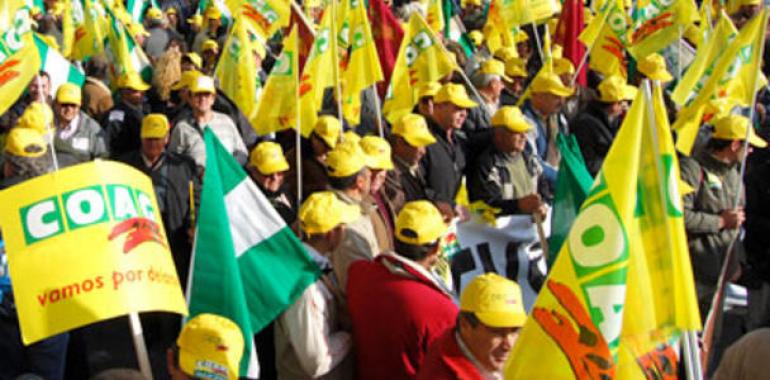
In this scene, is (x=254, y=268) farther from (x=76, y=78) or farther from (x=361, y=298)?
(x=76, y=78)

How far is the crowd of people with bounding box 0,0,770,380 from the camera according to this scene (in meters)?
4.76

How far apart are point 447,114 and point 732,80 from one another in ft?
7.53

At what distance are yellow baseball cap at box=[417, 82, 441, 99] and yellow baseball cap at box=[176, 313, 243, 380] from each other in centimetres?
447

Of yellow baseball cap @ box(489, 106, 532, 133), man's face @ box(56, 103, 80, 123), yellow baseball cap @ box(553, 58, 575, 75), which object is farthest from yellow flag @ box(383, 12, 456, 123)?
man's face @ box(56, 103, 80, 123)

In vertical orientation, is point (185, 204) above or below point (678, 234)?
below

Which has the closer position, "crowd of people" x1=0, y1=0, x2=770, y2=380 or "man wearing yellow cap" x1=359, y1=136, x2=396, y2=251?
"crowd of people" x1=0, y1=0, x2=770, y2=380

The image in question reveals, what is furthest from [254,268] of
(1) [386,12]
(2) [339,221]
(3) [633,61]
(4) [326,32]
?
(3) [633,61]

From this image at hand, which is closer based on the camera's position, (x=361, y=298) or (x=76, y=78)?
(x=361, y=298)

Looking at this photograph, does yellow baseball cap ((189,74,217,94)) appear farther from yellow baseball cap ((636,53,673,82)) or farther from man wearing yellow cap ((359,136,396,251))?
yellow baseball cap ((636,53,673,82))

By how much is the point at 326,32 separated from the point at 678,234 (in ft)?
15.3

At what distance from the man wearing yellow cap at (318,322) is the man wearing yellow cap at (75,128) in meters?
3.59

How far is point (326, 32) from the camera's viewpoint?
8203mm

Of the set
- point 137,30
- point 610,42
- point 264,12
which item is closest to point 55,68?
point 264,12

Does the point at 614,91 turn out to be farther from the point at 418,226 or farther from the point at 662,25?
the point at 418,226
